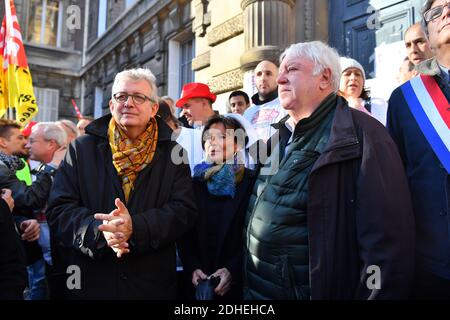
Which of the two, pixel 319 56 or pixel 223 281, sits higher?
pixel 319 56

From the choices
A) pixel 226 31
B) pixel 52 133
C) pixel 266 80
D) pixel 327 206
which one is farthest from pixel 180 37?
pixel 327 206

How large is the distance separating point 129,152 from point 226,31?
4.03 m

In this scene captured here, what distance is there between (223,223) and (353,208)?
86cm

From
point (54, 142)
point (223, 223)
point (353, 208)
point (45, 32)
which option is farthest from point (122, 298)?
point (45, 32)

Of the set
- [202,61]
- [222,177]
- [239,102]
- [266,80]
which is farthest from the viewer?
[202,61]

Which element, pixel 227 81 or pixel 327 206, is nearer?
pixel 327 206

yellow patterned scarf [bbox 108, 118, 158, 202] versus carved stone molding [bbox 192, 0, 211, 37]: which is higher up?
carved stone molding [bbox 192, 0, 211, 37]

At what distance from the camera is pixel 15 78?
201 inches

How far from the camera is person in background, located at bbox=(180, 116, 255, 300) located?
85.0 inches

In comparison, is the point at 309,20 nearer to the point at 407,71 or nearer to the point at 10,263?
the point at 407,71

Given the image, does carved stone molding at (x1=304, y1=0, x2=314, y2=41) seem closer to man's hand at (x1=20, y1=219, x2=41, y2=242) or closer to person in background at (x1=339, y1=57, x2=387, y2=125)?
person in background at (x1=339, y1=57, x2=387, y2=125)

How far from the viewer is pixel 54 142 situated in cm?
313

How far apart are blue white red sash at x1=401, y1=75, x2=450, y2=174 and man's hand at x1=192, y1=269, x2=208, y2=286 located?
51.7 inches

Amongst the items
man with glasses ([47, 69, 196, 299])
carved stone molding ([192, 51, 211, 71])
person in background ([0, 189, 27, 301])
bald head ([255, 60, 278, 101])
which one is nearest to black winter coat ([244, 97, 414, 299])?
man with glasses ([47, 69, 196, 299])
